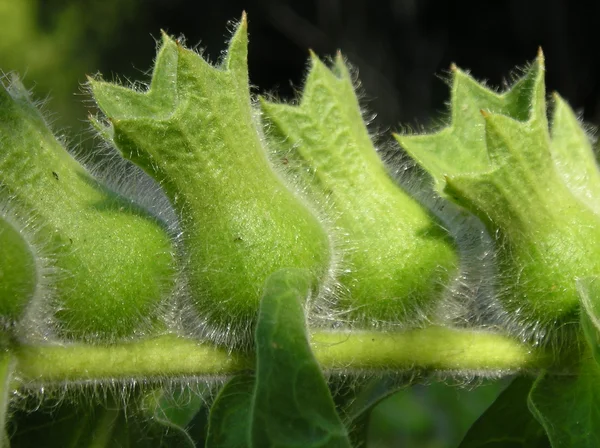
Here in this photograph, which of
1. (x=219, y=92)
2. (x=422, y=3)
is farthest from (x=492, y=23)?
(x=219, y=92)

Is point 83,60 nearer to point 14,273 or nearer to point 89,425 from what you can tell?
point 89,425

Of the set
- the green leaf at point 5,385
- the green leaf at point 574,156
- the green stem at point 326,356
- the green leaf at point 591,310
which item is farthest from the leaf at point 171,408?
the green leaf at point 574,156

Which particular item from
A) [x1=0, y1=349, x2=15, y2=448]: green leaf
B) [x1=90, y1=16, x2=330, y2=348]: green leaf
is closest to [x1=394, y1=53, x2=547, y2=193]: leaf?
[x1=90, y1=16, x2=330, y2=348]: green leaf

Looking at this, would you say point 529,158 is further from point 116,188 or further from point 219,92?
point 116,188

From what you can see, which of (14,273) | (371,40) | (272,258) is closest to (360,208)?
(272,258)

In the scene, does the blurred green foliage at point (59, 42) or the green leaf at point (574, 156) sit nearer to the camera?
the green leaf at point (574, 156)

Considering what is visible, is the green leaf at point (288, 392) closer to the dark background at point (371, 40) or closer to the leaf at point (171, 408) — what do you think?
the leaf at point (171, 408)

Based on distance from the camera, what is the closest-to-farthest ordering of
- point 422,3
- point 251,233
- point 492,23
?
1. point 251,233
2. point 492,23
3. point 422,3
